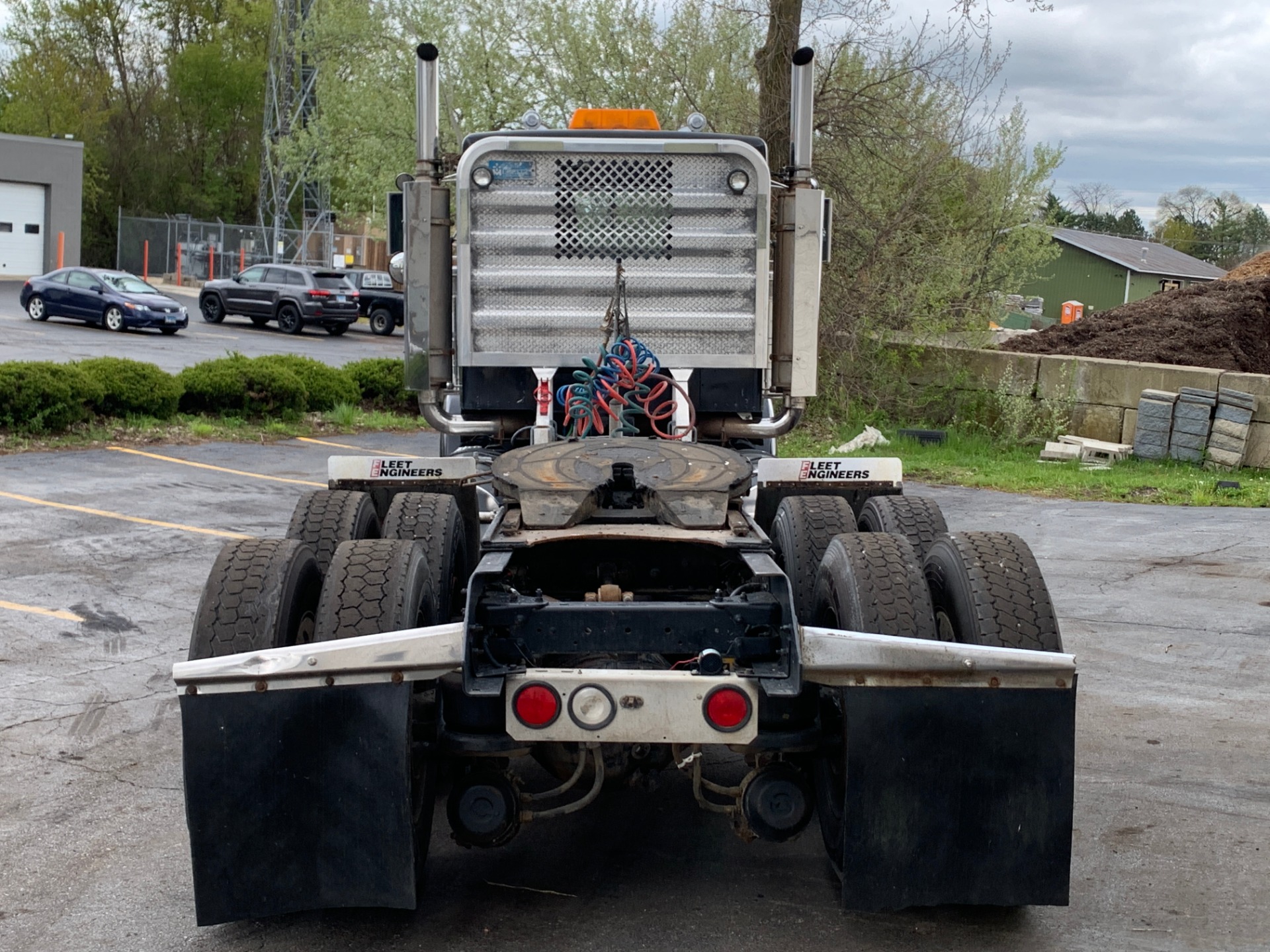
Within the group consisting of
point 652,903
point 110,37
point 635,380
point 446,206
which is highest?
point 110,37

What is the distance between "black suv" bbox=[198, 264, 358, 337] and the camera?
106 feet

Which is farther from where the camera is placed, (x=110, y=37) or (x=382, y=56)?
(x=110, y=37)

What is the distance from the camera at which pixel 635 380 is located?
20.0 ft

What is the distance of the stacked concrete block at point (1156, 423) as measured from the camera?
16.2 m

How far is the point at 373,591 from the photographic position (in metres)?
4.46

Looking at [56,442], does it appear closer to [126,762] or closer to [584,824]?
[126,762]

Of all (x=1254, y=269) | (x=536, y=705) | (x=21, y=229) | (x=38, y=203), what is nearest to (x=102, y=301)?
(x=21, y=229)

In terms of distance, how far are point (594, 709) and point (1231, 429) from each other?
45.2 feet

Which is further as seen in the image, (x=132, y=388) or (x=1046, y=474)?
(x=132, y=388)

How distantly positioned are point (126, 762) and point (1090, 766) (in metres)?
4.09

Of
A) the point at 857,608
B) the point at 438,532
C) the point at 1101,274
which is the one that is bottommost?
the point at 857,608

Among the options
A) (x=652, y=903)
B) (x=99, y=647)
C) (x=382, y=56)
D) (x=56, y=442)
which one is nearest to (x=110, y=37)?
(x=382, y=56)

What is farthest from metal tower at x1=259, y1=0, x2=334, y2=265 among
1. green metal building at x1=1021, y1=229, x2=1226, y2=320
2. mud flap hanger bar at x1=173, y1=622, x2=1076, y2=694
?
mud flap hanger bar at x1=173, y1=622, x2=1076, y2=694

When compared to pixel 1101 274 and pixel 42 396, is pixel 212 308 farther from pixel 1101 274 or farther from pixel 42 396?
pixel 1101 274
